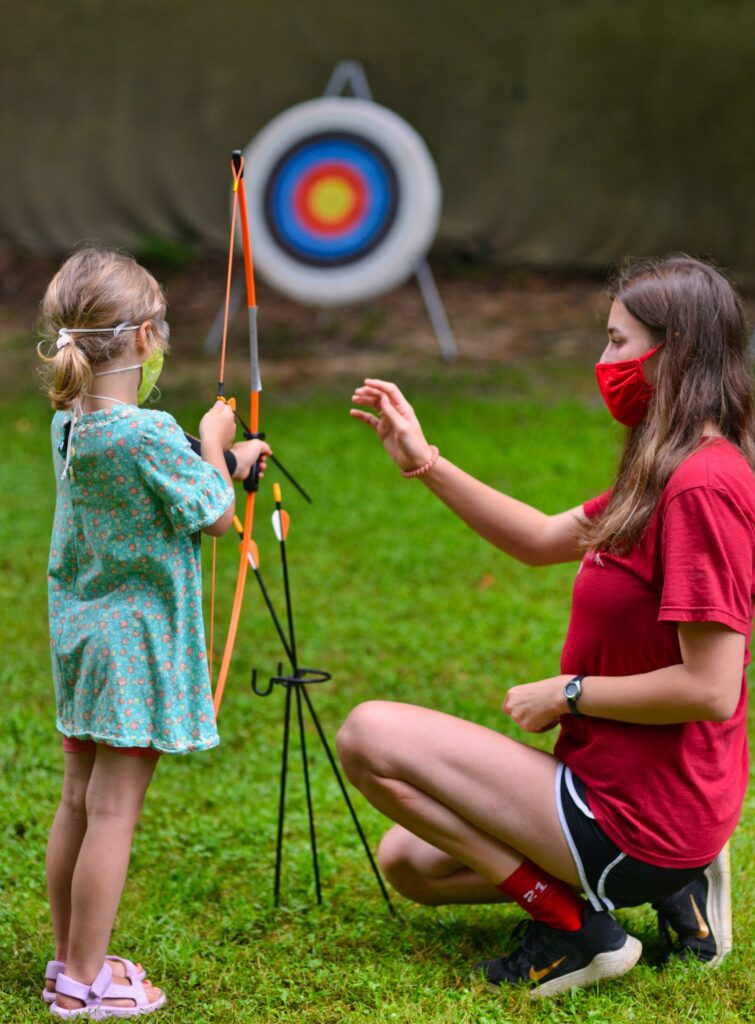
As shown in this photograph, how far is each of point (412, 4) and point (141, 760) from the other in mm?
6636

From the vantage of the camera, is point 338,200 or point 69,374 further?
point 338,200


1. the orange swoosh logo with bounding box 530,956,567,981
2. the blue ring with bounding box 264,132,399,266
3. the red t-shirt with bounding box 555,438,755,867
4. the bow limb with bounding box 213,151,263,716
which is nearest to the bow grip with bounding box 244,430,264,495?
the bow limb with bounding box 213,151,263,716

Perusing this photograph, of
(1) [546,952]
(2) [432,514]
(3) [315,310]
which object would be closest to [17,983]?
(1) [546,952]

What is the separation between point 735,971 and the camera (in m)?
2.18

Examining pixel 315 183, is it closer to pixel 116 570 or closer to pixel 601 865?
pixel 116 570

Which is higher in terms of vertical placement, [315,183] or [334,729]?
[315,183]

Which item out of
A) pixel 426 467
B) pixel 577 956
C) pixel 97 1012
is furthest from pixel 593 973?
pixel 426 467

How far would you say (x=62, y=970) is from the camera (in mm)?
2074

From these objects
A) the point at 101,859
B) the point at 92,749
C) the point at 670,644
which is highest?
the point at 670,644

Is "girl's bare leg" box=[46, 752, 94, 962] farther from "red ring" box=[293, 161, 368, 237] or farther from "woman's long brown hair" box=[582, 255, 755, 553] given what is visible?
"red ring" box=[293, 161, 368, 237]

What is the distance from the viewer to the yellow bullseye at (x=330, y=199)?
627 centimetres

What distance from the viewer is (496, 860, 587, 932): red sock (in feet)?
6.85

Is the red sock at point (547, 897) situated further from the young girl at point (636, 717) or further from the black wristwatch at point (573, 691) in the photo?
the black wristwatch at point (573, 691)

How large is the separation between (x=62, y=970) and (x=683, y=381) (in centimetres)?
137
